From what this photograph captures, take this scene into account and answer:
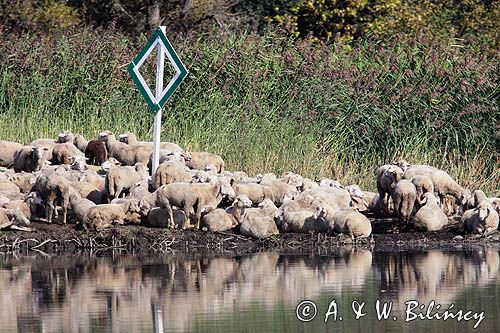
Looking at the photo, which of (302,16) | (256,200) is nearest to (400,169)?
(256,200)

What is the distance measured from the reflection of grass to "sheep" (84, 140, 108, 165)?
2.64m

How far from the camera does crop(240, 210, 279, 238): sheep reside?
16.3 m

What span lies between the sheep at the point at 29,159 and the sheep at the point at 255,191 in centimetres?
313

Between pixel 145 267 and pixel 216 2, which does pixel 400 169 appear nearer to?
pixel 145 267

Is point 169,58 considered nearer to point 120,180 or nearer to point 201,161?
point 201,161

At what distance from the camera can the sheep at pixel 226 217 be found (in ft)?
53.5

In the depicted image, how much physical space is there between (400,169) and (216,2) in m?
19.4

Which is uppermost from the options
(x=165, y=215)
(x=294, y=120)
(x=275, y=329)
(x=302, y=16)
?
(x=302, y=16)

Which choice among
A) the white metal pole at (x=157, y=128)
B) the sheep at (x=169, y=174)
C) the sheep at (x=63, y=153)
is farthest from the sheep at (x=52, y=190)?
the sheep at (x=63, y=153)

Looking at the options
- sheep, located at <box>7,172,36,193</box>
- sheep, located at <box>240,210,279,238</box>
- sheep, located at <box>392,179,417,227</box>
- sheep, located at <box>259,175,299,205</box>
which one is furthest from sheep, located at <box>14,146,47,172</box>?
sheep, located at <box>392,179,417,227</box>

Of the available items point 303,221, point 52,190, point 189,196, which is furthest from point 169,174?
point 303,221

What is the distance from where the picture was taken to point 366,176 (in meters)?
21.4

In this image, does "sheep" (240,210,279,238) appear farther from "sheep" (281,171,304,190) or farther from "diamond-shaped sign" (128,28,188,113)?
A: "diamond-shaped sign" (128,28,188,113)

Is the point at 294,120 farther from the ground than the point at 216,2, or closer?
closer
